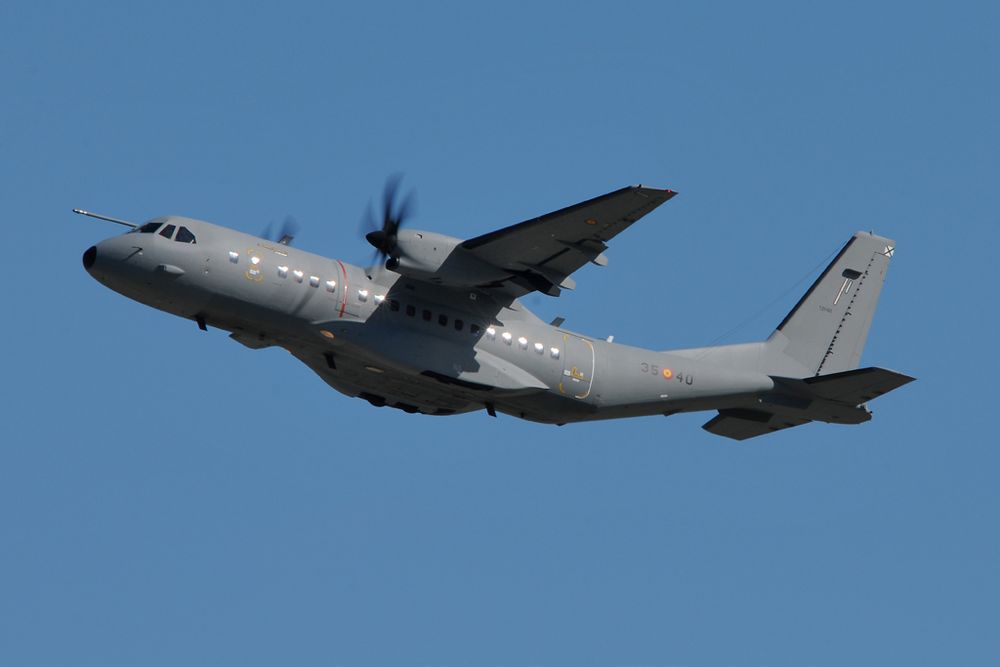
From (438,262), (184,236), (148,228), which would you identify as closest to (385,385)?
(438,262)

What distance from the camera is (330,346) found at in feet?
86.5

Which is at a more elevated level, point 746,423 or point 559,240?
point 559,240

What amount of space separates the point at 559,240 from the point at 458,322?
255 cm

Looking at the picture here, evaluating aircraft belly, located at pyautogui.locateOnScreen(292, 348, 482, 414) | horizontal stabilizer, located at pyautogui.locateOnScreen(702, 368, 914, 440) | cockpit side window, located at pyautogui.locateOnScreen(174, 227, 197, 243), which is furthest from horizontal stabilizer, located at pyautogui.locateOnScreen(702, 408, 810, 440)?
cockpit side window, located at pyautogui.locateOnScreen(174, 227, 197, 243)

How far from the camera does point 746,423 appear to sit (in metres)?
30.3

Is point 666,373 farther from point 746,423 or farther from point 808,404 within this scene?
point 808,404

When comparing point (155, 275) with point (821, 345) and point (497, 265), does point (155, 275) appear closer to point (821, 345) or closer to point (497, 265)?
point (497, 265)

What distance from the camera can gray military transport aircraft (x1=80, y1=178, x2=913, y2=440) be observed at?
2542cm

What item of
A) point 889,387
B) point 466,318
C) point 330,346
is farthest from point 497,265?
point 889,387

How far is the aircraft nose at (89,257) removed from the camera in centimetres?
2541

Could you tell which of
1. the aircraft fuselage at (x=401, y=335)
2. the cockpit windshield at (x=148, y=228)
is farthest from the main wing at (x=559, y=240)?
the cockpit windshield at (x=148, y=228)

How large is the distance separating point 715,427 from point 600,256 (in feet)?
20.1

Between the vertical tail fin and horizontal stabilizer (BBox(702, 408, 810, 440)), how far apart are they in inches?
56.2

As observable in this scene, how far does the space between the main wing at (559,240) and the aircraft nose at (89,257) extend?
6239mm
